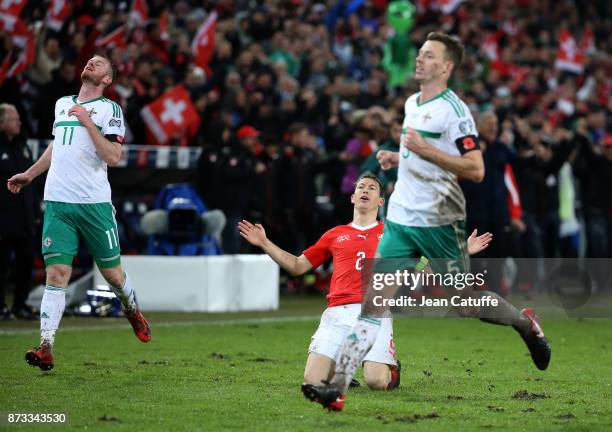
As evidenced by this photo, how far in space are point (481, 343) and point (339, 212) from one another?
5.99 m

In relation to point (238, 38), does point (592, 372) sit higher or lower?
lower

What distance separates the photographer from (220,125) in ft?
62.1

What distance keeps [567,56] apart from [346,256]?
23.4 metres

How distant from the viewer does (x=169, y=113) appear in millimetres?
18781

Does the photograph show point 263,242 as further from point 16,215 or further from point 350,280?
point 16,215

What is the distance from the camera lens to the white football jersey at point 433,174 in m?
8.64

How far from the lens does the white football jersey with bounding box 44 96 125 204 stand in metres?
10.3

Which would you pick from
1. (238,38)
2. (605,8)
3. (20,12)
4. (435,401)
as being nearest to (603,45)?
(605,8)

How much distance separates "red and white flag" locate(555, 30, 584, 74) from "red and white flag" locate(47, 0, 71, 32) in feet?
51.9

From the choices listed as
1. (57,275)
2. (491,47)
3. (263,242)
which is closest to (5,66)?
(57,275)

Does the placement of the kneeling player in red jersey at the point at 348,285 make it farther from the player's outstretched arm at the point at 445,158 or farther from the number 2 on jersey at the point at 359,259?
the player's outstretched arm at the point at 445,158

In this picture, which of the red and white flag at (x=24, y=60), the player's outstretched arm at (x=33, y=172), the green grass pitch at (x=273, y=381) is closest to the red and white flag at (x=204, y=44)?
the red and white flag at (x=24, y=60)

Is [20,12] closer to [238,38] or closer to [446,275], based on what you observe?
[238,38]

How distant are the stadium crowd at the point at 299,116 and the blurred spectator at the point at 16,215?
2.37 meters
